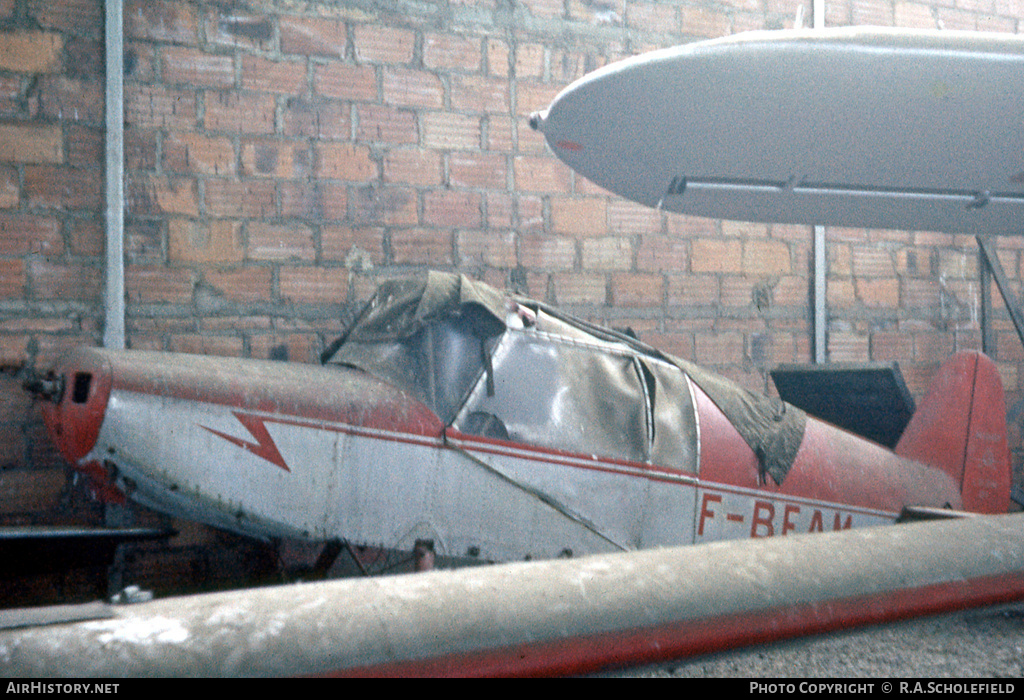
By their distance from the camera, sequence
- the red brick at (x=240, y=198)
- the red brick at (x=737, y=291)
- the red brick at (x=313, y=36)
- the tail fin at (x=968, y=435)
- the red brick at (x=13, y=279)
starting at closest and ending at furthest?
1. the red brick at (x=13, y=279)
2. the tail fin at (x=968, y=435)
3. the red brick at (x=240, y=198)
4. the red brick at (x=313, y=36)
5. the red brick at (x=737, y=291)

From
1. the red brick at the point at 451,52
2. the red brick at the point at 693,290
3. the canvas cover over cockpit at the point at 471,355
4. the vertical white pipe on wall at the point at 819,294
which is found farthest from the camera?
the vertical white pipe on wall at the point at 819,294

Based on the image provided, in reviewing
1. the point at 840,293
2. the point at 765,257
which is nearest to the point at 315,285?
the point at 765,257

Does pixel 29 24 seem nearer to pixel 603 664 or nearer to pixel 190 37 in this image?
pixel 190 37

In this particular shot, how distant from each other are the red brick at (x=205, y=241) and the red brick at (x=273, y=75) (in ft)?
2.27

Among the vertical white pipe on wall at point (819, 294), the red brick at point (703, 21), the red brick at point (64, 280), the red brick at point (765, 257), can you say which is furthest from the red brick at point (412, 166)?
the vertical white pipe on wall at point (819, 294)

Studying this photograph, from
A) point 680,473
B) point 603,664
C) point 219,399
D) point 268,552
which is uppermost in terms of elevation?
point 219,399

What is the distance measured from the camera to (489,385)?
2.41 m

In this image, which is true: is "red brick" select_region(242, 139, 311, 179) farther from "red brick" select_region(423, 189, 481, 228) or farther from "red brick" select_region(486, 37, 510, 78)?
"red brick" select_region(486, 37, 510, 78)

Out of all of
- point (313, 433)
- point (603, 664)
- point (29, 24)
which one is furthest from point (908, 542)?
point (29, 24)

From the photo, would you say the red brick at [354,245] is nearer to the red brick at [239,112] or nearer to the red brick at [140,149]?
the red brick at [239,112]

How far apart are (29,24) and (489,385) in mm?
2681

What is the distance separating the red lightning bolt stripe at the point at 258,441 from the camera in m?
2.10

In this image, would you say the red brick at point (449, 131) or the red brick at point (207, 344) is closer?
the red brick at point (207, 344)

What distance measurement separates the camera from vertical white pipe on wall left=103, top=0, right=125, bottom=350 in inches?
128
